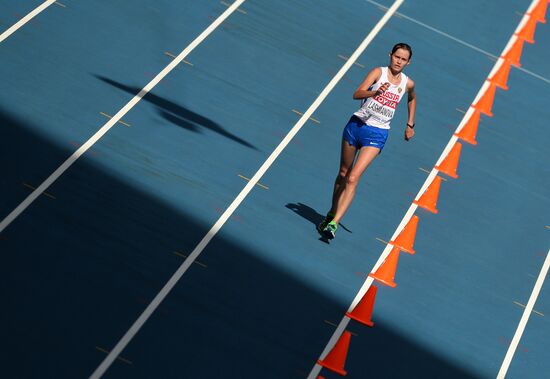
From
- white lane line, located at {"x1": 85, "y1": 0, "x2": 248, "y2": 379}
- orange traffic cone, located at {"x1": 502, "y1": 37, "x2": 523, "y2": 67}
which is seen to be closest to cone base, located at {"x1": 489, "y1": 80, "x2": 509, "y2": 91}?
orange traffic cone, located at {"x1": 502, "y1": 37, "x2": 523, "y2": 67}

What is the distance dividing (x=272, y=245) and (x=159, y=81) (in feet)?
10.8

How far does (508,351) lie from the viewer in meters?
12.3

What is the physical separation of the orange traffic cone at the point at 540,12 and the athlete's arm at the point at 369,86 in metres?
8.79

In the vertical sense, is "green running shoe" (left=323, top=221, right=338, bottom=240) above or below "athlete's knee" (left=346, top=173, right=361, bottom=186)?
below

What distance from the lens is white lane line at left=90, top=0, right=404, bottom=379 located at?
10367 mm

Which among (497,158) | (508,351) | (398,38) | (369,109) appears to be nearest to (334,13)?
(398,38)

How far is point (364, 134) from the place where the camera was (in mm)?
12312

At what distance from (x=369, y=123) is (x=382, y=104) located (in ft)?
A: 0.82

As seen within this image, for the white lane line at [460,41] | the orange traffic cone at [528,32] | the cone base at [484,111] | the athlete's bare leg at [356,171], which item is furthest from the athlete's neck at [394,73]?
the orange traffic cone at [528,32]

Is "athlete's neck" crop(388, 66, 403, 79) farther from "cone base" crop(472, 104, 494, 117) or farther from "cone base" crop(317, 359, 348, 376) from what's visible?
"cone base" crop(472, 104, 494, 117)

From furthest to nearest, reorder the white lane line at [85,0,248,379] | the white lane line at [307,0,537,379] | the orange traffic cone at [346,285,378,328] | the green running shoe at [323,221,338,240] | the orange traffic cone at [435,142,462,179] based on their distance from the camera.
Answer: the orange traffic cone at [435,142,462,179] < the green running shoe at [323,221,338,240] < the orange traffic cone at [346,285,378,328] < the white lane line at [307,0,537,379] < the white lane line at [85,0,248,379]

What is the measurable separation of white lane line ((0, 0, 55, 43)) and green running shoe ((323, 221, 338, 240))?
476 cm

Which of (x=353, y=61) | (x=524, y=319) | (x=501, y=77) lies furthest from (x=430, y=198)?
(x=501, y=77)

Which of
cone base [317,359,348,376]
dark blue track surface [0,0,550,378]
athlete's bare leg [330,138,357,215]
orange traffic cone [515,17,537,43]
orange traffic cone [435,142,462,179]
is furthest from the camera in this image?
orange traffic cone [515,17,537,43]
